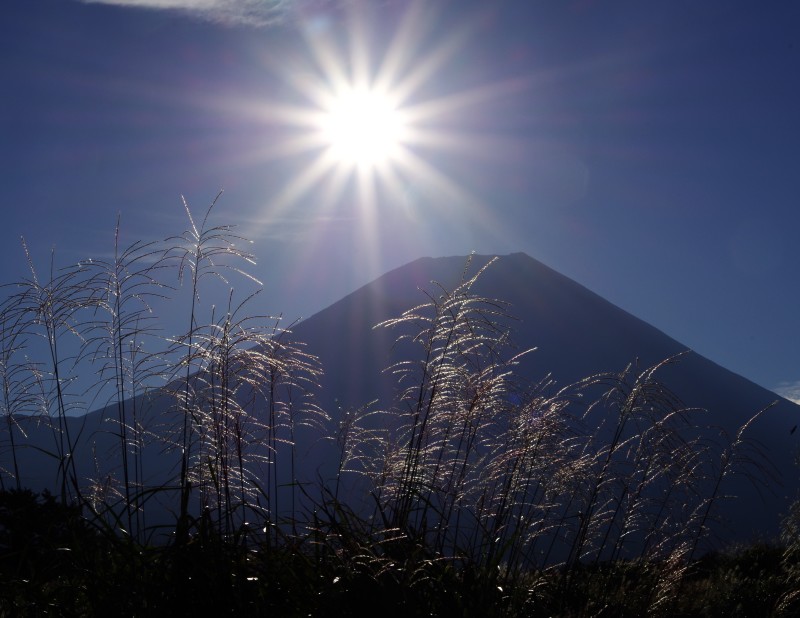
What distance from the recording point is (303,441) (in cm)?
6712

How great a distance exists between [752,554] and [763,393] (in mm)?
92816

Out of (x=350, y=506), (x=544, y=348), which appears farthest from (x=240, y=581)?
(x=544, y=348)

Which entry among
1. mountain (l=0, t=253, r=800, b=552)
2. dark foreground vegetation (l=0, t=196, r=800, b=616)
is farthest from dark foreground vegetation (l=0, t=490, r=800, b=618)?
mountain (l=0, t=253, r=800, b=552)

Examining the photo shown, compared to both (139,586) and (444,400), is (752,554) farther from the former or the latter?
Answer: (139,586)

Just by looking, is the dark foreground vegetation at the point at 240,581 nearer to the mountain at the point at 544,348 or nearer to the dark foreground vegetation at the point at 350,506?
the dark foreground vegetation at the point at 350,506

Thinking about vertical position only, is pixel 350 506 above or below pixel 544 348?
below

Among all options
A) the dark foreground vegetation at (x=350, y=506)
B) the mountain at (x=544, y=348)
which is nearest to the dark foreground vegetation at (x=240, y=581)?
the dark foreground vegetation at (x=350, y=506)

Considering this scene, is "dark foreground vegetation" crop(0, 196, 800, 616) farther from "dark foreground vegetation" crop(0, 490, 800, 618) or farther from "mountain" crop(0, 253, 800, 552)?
"mountain" crop(0, 253, 800, 552)

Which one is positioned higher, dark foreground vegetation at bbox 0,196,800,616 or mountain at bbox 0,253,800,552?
mountain at bbox 0,253,800,552

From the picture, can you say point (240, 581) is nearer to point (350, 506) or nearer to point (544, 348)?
point (350, 506)

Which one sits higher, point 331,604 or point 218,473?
point 218,473

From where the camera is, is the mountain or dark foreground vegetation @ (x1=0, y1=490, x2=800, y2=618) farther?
the mountain

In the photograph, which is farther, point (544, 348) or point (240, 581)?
point (544, 348)

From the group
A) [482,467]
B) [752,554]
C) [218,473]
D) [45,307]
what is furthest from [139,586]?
[752,554]
